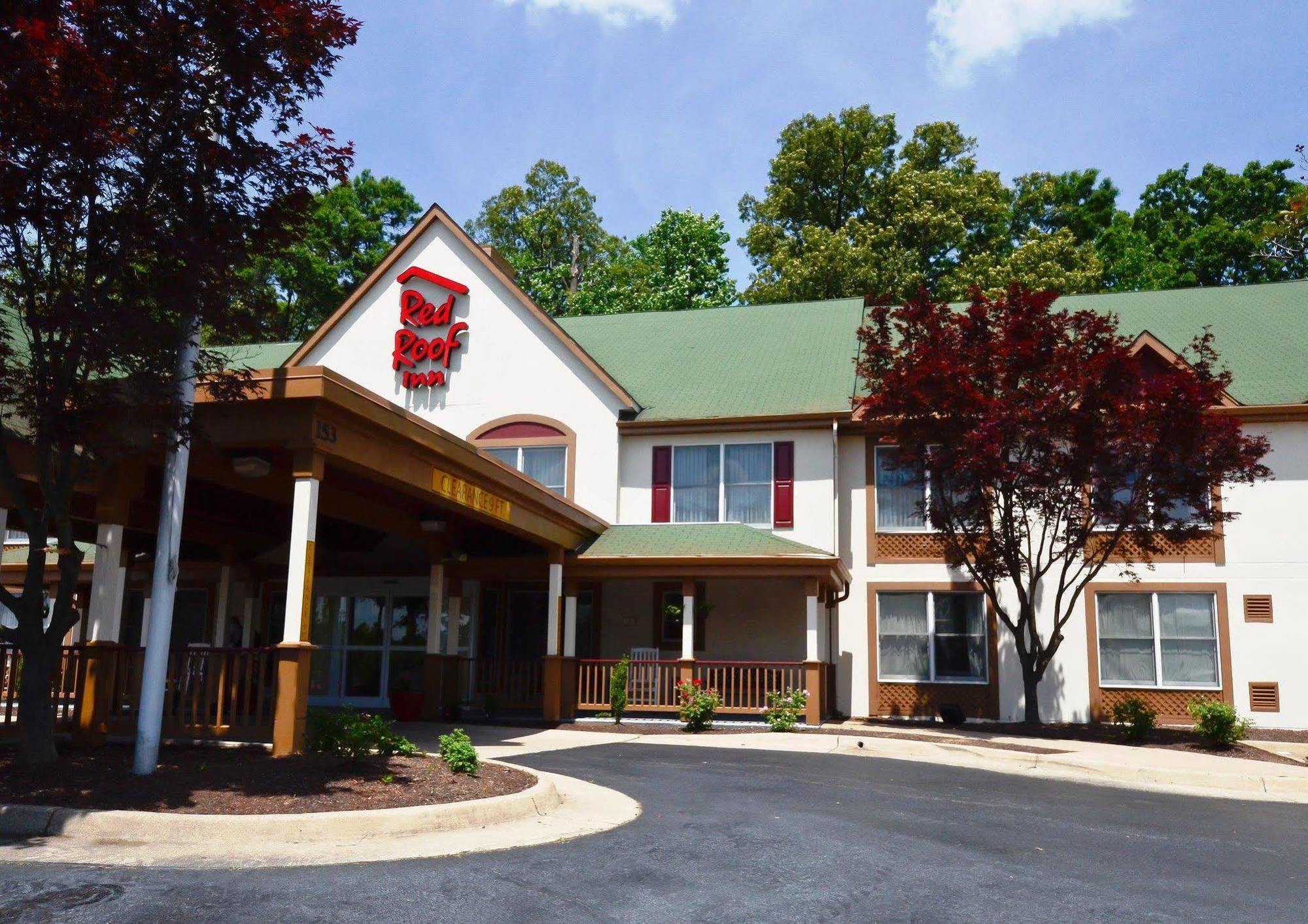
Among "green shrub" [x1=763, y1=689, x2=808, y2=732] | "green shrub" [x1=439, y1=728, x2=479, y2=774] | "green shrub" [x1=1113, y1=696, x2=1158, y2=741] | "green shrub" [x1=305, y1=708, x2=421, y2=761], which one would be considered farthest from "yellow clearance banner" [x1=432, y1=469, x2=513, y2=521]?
"green shrub" [x1=1113, y1=696, x2=1158, y2=741]

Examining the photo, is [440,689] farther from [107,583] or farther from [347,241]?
[347,241]

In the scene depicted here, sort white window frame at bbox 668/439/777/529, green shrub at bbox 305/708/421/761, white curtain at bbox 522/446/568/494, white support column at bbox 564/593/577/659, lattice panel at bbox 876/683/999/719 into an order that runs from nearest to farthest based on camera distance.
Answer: green shrub at bbox 305/708/421/761, white support column at bbox 564/593/577/659, lattice panel at bbox 876/683/999/719, white window frame at bbox 668/439/777/529, white curtain at bbox 522/446/568/494

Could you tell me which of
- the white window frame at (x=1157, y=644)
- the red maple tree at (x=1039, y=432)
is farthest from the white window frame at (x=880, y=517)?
the white window frame at (x=1157, y=644)

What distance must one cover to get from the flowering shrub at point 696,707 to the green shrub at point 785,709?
0.95m

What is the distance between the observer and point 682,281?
4750 centimetres

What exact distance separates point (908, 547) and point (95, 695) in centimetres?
1539

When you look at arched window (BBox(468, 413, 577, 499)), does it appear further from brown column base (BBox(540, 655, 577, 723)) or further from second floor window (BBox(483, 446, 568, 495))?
brown column base (BBox(540, 655, 577, 723))

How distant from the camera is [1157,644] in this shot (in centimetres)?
2209

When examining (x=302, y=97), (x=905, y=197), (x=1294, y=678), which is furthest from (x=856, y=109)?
(x=302, y=97)

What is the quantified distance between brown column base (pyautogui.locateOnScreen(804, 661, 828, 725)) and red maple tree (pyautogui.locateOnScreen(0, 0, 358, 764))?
1243 centimetres

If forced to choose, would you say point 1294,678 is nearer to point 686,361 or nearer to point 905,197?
point 686,361

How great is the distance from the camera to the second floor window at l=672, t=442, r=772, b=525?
923 inches

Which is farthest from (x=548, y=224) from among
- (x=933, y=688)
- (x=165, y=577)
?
(x=165, y=577)

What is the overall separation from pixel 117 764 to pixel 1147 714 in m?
15.4
